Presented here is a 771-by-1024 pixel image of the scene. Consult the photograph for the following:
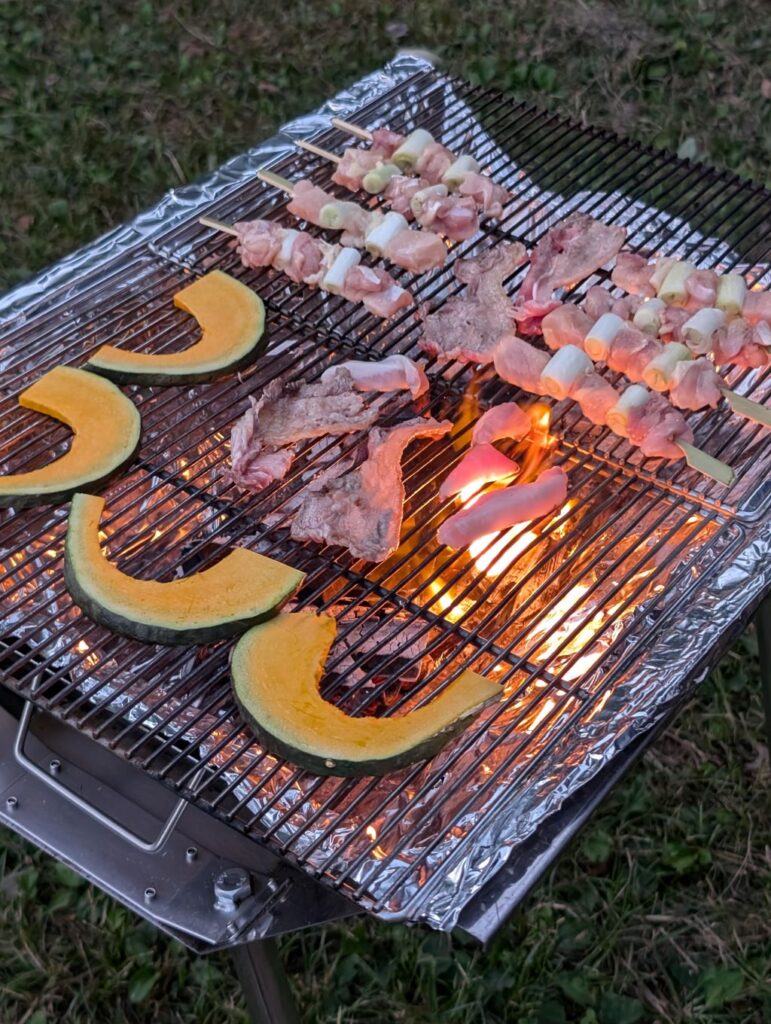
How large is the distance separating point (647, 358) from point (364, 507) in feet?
2.76

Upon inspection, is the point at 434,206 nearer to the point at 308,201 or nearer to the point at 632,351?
the point at 308,201

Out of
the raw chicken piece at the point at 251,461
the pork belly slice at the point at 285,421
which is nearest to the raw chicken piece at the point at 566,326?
the pork belly slice at the point at 285,421

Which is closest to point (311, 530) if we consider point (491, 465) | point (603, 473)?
point (491, 465)

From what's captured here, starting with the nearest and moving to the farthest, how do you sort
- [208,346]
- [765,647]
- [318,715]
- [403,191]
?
[318,715], [208,346], [765,647], [403,191]

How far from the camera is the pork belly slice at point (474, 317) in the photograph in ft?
9.05

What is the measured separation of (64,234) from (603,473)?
373 cm

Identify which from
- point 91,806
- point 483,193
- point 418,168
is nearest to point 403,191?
point 418,168

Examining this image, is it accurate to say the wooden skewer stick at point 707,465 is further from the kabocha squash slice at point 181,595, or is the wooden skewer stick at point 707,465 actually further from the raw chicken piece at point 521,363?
the kabocha squash slice at point 181,595

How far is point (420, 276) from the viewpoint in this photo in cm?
308

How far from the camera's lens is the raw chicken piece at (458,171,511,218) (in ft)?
10.3

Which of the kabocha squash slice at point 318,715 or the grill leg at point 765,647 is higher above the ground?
the kabocha squash slice at point 318,715

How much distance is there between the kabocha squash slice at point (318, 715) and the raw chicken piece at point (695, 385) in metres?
0.97

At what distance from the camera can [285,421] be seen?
258cm

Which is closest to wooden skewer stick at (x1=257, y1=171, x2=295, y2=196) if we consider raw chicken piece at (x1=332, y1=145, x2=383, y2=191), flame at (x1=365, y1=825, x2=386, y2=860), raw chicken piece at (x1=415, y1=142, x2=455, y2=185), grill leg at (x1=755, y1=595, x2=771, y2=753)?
raw chicken piece at (x1=332, y1=145, x2=383, y2=191)
